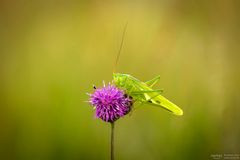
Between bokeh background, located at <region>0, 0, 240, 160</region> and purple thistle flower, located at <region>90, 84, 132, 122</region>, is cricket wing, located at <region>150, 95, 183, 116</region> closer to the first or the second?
purple thistle flower, located at <region>90, 84, 132, 122</region>

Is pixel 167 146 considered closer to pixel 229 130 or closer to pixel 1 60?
pixel 229 130

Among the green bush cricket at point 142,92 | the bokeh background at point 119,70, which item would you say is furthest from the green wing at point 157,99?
the bokeh background at point 119,70

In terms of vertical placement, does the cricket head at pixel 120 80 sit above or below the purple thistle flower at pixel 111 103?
above

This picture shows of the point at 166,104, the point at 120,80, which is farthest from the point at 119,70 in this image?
the point at 166,104

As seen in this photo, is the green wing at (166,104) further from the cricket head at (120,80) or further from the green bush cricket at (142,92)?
the cricket head at (120,80)

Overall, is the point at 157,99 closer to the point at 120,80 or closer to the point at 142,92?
the point at 142,92

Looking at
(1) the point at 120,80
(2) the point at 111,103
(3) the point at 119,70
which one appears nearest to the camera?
(2) the point at 111,103
